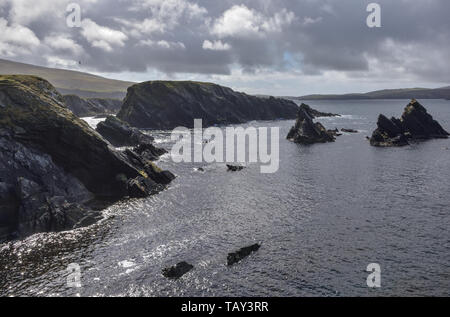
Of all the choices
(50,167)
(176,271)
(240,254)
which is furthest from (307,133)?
(176,271)

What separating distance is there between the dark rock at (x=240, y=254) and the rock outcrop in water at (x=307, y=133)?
86695mm

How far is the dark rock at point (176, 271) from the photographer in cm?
3412

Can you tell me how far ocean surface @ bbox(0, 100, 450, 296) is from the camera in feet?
107

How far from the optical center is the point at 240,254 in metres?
38.0

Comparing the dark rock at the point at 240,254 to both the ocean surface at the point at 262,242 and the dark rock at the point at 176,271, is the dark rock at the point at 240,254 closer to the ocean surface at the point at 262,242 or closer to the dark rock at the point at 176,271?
A: the ocean surface at the point at 262,242

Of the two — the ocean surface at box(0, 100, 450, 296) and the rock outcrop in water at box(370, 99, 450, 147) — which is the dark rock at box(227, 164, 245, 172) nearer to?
the ocean surface at box(0, 100, 450, 296)

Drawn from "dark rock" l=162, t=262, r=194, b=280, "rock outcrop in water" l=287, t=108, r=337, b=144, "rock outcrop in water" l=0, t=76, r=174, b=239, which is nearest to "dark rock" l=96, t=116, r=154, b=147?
"rock outcrop in water" l=0, t=76, r=174, b=239

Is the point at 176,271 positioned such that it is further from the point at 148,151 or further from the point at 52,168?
the point at 148,151

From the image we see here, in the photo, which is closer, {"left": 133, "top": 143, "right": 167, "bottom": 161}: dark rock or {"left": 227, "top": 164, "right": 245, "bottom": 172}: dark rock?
{"left": 227, "top": 164, "right": 245, "bottom": 172}: dark rock

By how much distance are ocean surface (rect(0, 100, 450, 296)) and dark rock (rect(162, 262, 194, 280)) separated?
1.96 ft

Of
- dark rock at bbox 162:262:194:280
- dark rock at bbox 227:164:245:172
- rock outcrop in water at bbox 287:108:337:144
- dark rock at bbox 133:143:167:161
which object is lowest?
dark rock at bbox 162:262:194:280

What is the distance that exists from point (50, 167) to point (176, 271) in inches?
1273
